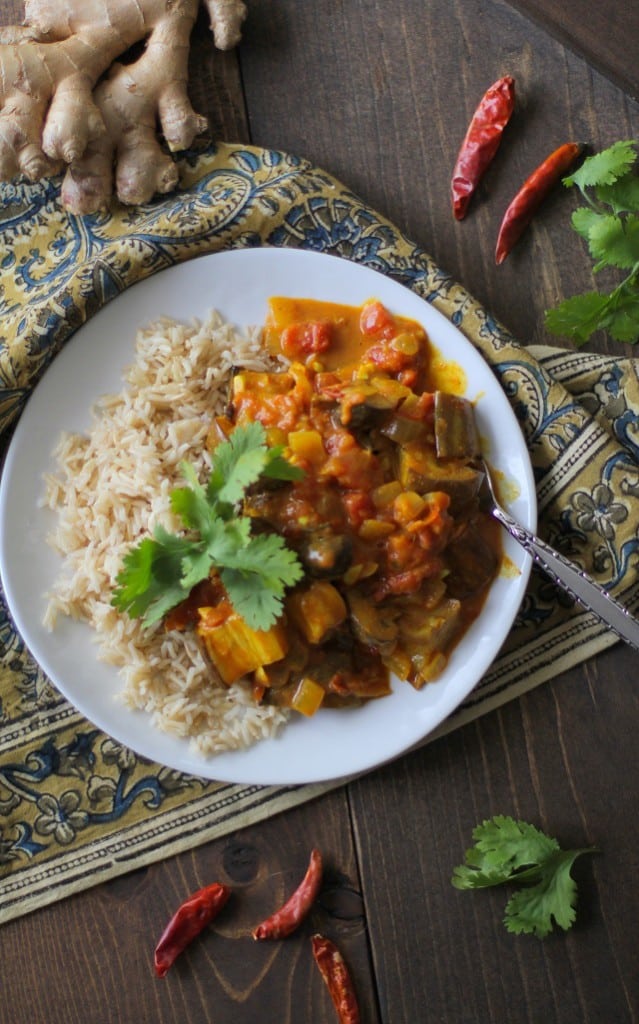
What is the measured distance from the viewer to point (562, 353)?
12.9 feet

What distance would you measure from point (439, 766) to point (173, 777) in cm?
103

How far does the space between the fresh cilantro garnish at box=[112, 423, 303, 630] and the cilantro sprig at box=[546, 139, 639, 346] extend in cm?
136

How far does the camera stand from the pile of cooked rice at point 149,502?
364 cm

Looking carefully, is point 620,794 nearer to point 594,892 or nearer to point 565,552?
point 594,892

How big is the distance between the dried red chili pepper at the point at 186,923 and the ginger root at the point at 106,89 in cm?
273

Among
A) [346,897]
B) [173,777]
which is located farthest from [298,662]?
[346,897]

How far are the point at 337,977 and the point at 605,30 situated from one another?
391 cm

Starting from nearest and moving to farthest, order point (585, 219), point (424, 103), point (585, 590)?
1. point (585, 590)
2. point (585, 219)
3. point (424, 103)

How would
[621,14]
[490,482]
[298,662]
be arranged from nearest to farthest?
[298,662]
[490,482]
[621,14]

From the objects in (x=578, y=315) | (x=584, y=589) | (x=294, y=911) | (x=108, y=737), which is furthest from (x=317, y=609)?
(x=578, y=315)

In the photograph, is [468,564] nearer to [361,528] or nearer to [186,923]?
[361,528]

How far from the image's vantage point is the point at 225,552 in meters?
3.26

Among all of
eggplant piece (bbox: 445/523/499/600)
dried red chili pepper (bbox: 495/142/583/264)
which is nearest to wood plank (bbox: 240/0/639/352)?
dried red chili pepper (bbox: 495/142/583/264)

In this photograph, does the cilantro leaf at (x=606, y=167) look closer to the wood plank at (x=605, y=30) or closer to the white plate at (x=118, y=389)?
the wood plank at (x=605, y=30)
